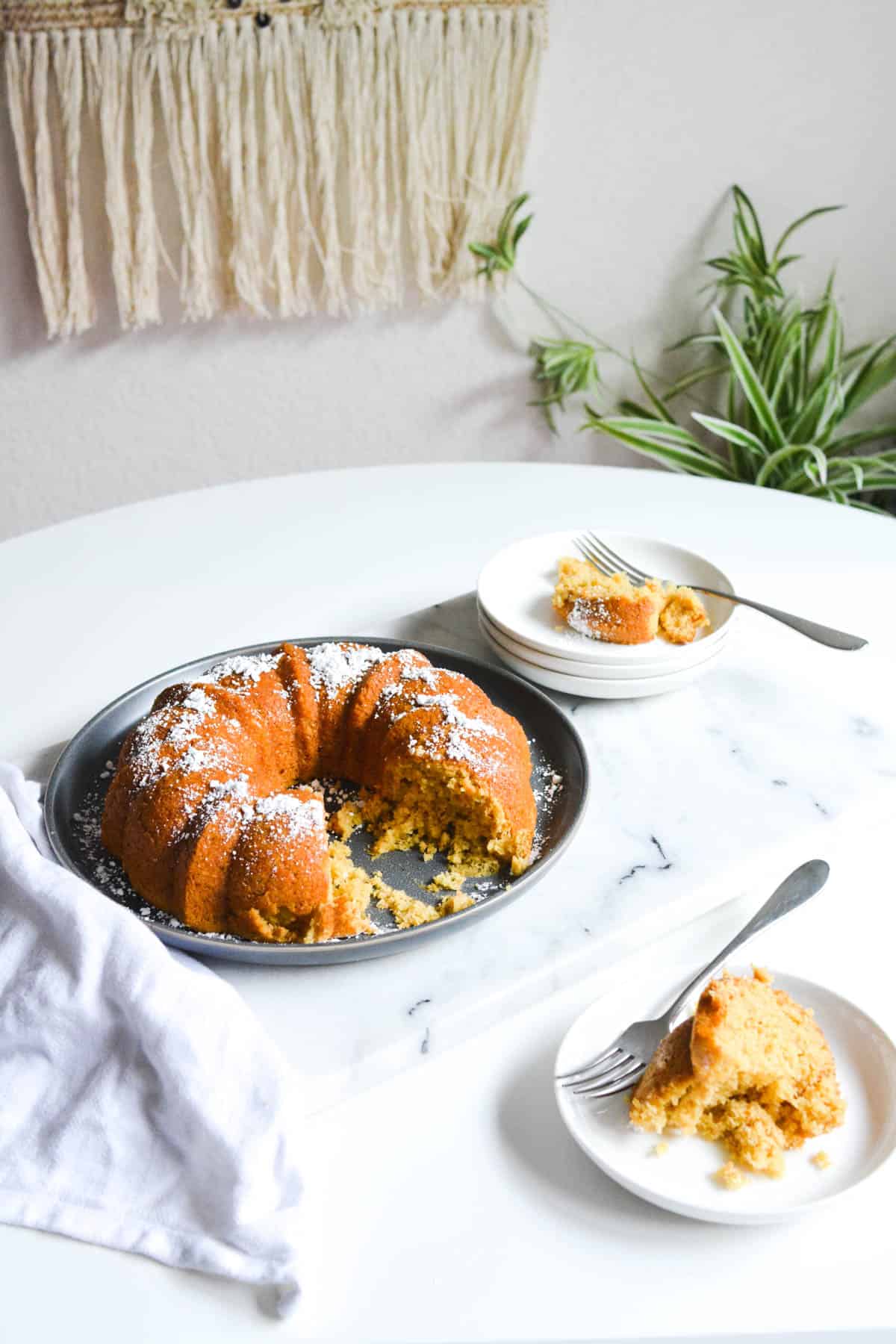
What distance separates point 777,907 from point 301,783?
0.53 m

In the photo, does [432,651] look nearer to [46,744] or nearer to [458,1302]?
[46,744]

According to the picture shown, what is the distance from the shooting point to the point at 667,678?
143 centimetres

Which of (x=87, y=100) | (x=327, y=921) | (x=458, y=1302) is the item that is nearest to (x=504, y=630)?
(x=327, y=921)

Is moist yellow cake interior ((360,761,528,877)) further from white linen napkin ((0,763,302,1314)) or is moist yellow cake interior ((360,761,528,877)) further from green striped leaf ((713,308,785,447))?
green striped leaf ((713,308,785,447))

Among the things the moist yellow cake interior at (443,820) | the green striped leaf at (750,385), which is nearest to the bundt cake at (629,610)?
the moist yellow cake interior at (443,820)

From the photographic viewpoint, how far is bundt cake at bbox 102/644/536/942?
3.53ft

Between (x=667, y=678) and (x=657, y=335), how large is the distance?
2.10 metres

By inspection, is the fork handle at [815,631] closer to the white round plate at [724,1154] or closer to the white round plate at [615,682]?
the white round plate at [615,682]

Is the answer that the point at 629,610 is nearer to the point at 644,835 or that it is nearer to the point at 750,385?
the point at 644,835

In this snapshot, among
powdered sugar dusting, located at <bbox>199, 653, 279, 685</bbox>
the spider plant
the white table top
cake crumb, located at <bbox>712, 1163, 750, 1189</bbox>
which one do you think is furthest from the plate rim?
the spider plant

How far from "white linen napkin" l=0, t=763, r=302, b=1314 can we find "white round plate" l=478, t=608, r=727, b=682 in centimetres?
60

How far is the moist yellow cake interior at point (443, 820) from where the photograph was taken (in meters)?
1.17

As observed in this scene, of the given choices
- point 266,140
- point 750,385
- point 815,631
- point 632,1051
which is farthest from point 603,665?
point 266,140

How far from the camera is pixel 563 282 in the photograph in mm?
3201
